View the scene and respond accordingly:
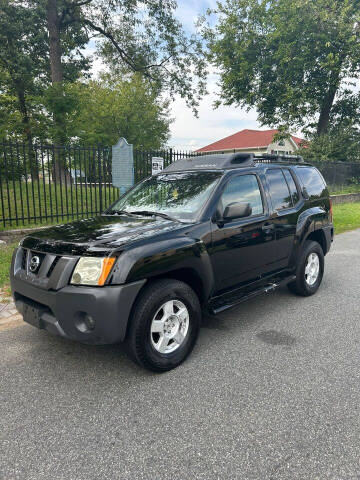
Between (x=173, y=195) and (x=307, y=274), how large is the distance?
2357 mm

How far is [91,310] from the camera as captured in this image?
7.96 feet

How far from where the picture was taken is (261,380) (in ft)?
8.89

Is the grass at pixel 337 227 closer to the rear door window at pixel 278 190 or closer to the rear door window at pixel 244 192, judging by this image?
the rear door window at pixel 244 192

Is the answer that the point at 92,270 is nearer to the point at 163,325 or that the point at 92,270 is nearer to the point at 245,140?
the point at 163,325

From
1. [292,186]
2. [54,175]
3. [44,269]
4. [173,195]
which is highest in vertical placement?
[54,175]

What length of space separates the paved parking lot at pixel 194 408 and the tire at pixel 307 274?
2.93 feet

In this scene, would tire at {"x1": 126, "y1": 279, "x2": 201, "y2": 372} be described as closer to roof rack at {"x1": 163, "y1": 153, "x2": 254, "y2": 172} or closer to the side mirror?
the side mirror

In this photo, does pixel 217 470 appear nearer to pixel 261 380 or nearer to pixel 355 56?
pixel 261 380

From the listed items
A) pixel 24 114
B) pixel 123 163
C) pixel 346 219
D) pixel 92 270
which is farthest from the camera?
pixel 24 114

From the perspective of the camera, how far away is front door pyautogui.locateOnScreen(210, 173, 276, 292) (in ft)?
10.7

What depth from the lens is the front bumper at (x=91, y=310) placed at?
2.42 meters

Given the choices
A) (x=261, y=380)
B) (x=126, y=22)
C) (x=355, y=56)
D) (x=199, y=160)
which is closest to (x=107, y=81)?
(x=126, y=22)

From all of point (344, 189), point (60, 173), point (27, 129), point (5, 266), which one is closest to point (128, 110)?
point (27, 129)

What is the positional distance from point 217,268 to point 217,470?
172cm
